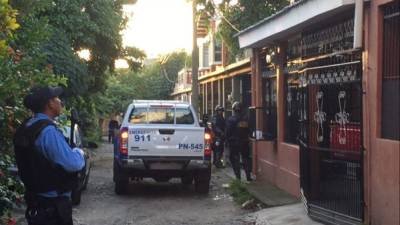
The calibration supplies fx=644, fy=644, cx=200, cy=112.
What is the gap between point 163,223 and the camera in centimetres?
993

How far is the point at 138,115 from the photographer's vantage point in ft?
44.3

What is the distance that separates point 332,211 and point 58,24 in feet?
34.0

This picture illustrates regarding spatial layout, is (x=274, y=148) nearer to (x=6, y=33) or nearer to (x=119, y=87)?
(x=6, y=33)

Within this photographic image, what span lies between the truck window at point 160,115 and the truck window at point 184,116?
14 centimetres

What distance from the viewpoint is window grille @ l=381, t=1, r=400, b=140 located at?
732 cm

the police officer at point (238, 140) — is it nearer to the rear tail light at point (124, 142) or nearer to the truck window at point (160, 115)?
the truck window at point (160, 115)

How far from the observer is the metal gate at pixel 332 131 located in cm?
820

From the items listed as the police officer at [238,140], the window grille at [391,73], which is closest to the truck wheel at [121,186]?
the police officer at [238,140]

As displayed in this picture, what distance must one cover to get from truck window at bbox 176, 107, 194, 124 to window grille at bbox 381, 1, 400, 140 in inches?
260

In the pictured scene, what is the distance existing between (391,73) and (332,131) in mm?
1548

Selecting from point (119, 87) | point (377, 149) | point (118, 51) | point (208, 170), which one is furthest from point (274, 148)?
point (119, 87)

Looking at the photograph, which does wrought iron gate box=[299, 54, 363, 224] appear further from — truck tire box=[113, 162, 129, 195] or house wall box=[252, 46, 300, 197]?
truck tire box=[113, 162, 129, 195]

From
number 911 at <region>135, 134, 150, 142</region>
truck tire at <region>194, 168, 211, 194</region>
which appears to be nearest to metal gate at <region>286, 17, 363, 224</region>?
truck tire at <region>194, 168, 211, 194</region>

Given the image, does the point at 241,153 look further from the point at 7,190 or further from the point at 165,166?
the point at 7,190
